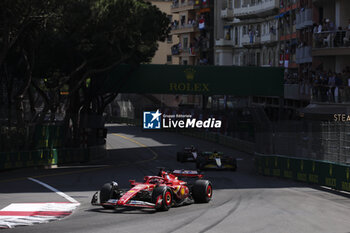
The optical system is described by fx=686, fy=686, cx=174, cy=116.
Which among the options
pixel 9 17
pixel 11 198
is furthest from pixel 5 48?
pixel 11 198

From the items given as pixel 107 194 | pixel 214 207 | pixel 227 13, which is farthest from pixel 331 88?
pixel 227 13

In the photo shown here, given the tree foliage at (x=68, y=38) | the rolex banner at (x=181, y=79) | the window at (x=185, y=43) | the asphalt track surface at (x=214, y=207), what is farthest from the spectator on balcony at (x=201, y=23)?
the asphalt track surface at (x=214, y=207)

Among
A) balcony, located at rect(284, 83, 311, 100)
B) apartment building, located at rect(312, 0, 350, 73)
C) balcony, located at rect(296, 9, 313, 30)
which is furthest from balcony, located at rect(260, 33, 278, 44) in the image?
apartment building, located at rect(312, 0, 350, 73)

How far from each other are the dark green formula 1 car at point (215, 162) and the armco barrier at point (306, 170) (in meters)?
1.44

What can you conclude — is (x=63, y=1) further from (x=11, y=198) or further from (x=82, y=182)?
(x=11, y=198)

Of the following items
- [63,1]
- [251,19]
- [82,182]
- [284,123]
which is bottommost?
[82,182]

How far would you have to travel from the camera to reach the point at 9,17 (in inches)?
1337

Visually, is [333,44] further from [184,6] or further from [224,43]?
[184,6]

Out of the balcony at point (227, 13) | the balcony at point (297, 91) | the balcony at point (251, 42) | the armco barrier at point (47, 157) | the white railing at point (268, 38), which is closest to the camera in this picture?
the armco barrier at point (47, 157)

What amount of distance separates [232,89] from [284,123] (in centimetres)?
2090

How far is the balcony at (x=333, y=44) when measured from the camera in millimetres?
37500

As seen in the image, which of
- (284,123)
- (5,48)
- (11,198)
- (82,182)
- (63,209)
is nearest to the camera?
(63,209)

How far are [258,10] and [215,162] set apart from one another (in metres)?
35.7

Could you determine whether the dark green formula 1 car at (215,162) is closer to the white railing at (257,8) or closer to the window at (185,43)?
the white railing at (257,8)
